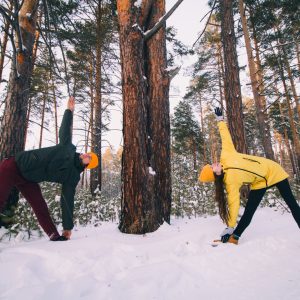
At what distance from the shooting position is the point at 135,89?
13.8ft

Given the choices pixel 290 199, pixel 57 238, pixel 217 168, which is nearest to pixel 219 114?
pixel 217 168

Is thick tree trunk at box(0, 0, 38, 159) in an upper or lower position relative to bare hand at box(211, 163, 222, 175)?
upper

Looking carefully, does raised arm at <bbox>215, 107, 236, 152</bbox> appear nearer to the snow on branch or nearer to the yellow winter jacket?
the yellow winter jacket

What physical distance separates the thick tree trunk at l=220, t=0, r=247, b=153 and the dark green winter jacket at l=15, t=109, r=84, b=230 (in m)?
4.77

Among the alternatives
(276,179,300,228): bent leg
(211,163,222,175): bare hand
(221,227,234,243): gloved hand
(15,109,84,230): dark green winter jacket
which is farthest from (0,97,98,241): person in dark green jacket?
(276,179,300,228): bent leg

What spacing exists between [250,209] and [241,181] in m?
0.43

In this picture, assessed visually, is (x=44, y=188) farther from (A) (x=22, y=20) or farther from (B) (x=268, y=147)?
(B) (x=268, y=147)

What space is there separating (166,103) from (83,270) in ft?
10.4

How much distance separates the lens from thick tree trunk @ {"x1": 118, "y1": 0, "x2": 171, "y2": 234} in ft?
13.1

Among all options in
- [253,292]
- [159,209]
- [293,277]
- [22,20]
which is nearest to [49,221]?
[159,209]

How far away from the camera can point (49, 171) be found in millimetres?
3406

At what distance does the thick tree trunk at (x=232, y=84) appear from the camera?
6941mm

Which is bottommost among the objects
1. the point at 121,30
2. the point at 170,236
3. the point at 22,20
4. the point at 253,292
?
the point at 253,292

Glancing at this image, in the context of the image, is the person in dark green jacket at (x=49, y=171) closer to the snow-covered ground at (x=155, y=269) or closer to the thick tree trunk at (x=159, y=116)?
the snow-covered ground at (x=155, y=269)
